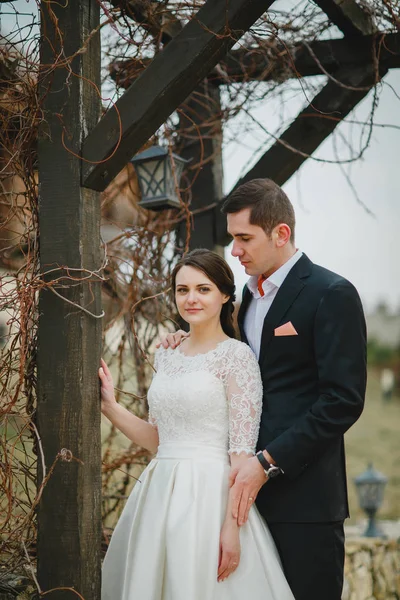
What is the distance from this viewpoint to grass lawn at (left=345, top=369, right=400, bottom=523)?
65.1 feet

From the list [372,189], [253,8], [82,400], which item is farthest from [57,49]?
[372,189]

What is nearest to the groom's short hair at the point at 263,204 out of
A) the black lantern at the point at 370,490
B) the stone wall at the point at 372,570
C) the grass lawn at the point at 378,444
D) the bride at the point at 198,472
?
the bride at the point at 198,472

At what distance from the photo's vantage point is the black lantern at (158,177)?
3797 mm

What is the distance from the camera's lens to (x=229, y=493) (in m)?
2.55

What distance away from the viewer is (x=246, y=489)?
248cm

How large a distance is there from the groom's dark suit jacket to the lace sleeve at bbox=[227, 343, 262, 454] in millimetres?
40

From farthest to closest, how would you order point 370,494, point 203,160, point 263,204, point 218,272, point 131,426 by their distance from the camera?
point 370,494
point 203,160
point 131,426
point 218,272
point 263,204

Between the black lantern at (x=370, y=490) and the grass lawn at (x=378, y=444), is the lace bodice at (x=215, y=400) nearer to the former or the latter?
the black lantern at (x=370, y=490)

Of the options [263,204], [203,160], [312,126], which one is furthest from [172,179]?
[263,204]

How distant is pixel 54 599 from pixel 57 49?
1.87 metres

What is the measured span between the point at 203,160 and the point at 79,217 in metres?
1.73

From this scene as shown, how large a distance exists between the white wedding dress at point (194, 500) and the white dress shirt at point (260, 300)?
99 mm

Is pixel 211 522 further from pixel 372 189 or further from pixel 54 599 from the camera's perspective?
pixel 372 189

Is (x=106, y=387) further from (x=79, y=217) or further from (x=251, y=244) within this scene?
(x=251, y=244)
